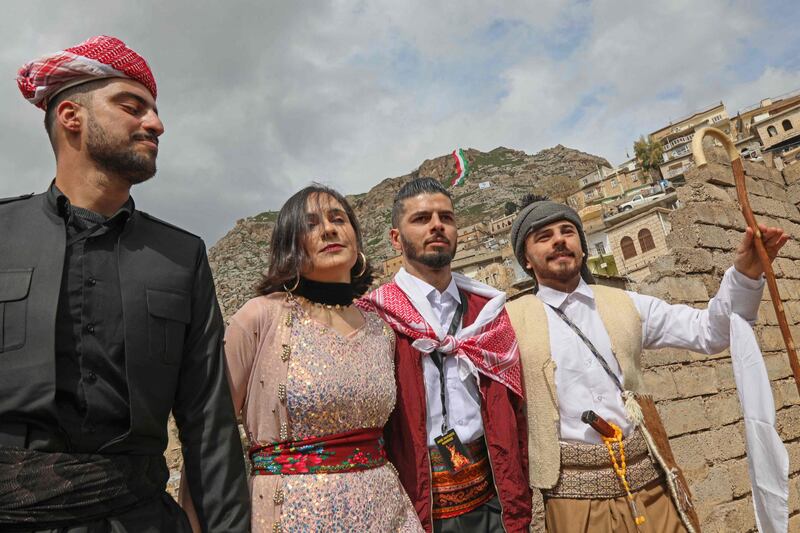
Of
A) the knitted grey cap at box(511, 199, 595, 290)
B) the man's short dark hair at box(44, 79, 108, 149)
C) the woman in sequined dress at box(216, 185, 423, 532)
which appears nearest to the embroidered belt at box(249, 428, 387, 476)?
the woman in sequined dress at box(216, 185, 423, 532)

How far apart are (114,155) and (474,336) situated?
6.83 ft

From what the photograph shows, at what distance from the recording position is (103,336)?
6.05 feet

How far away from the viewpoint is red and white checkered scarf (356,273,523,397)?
9.97ft

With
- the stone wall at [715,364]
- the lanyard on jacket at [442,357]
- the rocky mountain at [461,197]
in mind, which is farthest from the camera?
the rocky mountain at [461,197]

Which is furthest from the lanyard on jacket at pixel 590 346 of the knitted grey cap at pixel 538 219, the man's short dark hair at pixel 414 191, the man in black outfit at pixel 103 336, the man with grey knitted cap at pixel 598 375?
the man in black outfit at pixel 103 336

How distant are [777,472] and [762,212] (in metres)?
5.38

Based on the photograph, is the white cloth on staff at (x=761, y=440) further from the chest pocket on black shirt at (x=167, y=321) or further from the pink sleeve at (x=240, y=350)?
the chest pocket on black shirt at (x=167, y=321)

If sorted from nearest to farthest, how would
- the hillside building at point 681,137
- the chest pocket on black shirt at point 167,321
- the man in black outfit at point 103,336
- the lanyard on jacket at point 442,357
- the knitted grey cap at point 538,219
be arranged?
the man in black outfit at point 103,336
the chest pocket on black shirt at point 167,321
the lanyard on jacket at point 442,357
the knitted grey cap at point 538,219
the hillside building at point 681,137

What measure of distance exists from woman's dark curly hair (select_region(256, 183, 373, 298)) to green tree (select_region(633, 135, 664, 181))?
71.5 meters

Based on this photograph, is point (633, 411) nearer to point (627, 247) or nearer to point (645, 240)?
point (645, 240)

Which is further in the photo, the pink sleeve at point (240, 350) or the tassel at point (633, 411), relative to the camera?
the tassel at point (633, 411)

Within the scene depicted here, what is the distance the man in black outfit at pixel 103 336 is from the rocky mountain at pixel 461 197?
97.0m

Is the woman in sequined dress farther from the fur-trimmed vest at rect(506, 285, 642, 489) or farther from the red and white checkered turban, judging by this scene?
the red and white checkered turban

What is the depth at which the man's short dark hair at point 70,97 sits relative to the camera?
2.09 meters
